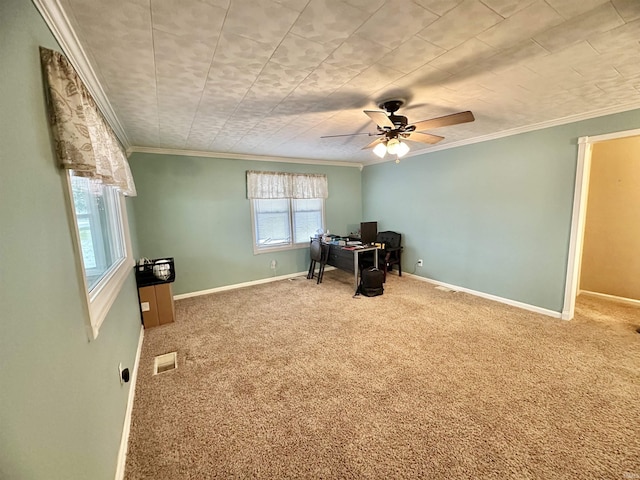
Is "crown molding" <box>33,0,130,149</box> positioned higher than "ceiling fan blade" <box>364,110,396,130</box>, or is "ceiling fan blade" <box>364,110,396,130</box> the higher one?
"crown molding" <box>33,0,130,149</box>

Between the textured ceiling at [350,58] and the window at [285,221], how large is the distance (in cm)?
220

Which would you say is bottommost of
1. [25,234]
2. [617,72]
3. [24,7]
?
[25,234]

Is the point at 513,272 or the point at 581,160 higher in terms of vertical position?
the point at 581,160

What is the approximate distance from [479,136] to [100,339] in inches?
181

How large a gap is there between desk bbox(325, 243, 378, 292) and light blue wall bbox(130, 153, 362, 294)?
0.97 metres

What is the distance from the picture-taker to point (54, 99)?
3.53 ft

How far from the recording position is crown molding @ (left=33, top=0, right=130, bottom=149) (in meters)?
1.13

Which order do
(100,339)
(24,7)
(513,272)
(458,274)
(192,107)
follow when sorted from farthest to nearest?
(458,274)
(513,272)
(192,107)
(100,339)
(24,7)

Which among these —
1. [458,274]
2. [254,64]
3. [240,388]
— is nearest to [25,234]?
[254,64]

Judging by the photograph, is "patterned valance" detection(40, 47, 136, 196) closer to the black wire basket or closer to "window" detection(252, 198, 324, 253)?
the black wire basket

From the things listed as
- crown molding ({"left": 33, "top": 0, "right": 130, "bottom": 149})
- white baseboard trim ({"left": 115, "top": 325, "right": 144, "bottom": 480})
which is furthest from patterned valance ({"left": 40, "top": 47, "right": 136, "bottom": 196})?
white baseboard trim ({"left": 115, "top": 325, "right": 144, "bottom": 480})

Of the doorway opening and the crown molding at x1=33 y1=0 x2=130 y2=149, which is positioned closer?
the crown molding at x1=33 y1=0 x2=130 y2=149

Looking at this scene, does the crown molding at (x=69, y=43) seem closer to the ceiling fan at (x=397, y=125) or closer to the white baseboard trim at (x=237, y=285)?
A: the ceiling fan at (x=397, y=125)

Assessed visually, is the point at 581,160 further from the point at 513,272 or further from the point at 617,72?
the point at 513,272
